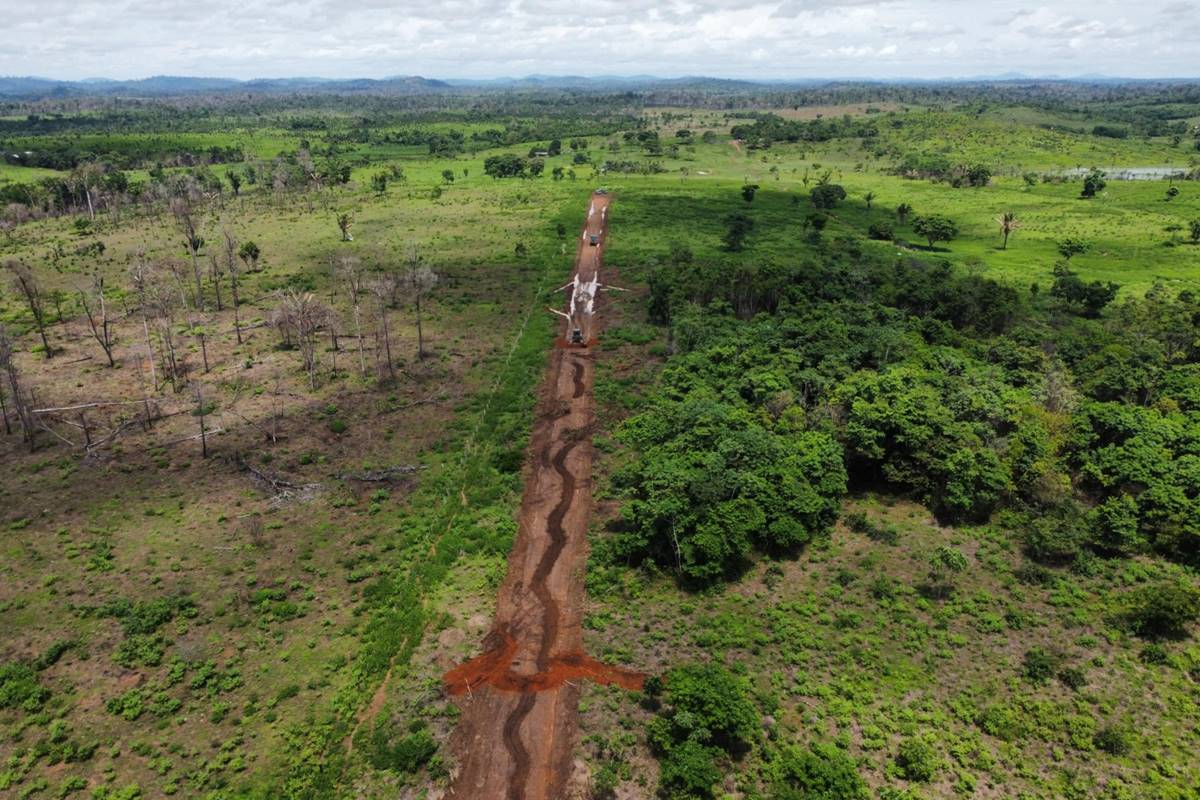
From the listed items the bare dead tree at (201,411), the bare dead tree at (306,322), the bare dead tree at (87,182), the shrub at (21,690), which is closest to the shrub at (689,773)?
the shrub at (21,690)

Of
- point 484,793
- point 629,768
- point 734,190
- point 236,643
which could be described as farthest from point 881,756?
point 734,190

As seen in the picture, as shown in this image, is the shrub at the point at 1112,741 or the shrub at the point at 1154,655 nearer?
the shrub at the point at 1112,741

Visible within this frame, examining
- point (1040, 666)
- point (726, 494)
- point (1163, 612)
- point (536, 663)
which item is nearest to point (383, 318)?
point (726, 494)

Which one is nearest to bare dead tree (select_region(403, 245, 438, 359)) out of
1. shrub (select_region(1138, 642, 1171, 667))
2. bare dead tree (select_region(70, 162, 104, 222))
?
shrub (select_region(1138, 642, 1171, 667))

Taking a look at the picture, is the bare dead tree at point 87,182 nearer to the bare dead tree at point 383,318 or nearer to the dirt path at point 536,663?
the bare dead tree at point 383,318

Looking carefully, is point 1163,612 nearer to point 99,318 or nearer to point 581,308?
point 581,308
